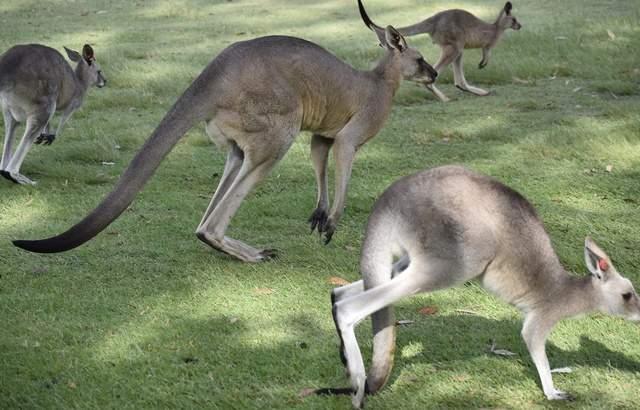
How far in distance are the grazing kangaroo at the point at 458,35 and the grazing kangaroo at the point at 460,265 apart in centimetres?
578

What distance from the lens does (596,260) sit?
130 inches

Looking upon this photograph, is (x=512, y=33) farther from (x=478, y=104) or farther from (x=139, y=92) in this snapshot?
(x=139, y=92)

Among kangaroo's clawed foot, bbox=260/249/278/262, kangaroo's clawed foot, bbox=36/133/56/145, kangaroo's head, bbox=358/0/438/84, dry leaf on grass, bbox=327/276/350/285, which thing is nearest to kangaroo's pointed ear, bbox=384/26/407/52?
kangaroo's head, bbox=358/0/438/84

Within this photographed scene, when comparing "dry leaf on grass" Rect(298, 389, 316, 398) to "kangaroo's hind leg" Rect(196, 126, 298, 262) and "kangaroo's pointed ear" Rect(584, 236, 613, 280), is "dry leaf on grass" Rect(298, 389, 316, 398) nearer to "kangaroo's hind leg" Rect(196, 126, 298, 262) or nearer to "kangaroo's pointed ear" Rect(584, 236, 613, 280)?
"kangaroo's pointed ear" Rect(584, 236, 613, 280)

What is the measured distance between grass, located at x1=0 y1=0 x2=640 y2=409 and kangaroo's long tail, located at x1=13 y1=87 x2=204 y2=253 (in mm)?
522

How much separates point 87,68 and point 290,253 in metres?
3.96

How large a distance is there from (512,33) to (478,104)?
2748mm

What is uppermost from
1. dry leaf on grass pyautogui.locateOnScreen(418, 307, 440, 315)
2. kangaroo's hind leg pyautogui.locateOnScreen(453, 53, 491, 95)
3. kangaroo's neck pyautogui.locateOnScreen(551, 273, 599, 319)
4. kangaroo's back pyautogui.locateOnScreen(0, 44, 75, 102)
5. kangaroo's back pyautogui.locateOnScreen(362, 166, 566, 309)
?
kangaroo's back pyautogui.locateOnScreen(362, 166, 566, 309)

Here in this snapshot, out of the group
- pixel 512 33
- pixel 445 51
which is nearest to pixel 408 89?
pixel 445 51

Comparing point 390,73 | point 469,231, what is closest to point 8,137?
point 390,73

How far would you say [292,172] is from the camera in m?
6.82

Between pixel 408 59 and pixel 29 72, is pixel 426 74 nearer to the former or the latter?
pixel 408 59

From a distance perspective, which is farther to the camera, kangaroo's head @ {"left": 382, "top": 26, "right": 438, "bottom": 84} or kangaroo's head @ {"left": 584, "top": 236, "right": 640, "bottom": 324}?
kangaroo's head @ {"left": 382, "top": 26, "right": 438, "bottom": 84}

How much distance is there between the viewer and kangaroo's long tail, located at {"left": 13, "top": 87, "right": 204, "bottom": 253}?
3653 millimetres
